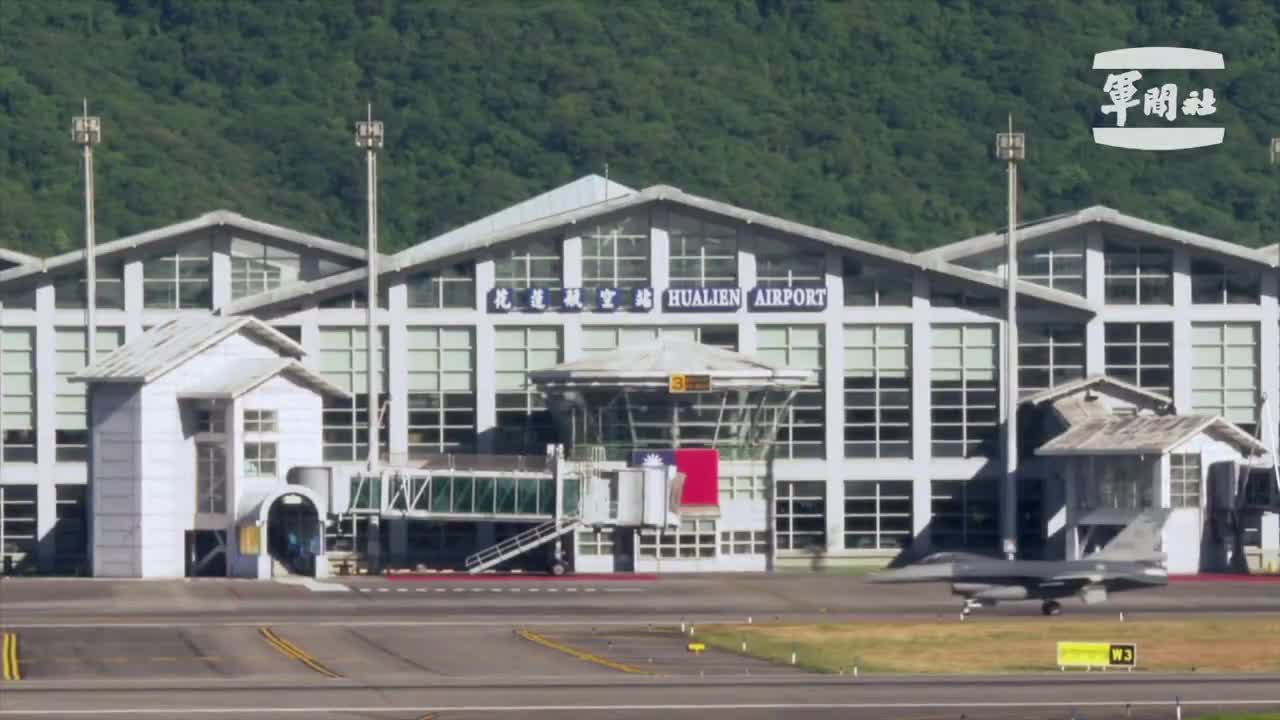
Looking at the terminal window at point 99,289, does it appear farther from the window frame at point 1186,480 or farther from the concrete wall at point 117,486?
the window frame at point 1186,480

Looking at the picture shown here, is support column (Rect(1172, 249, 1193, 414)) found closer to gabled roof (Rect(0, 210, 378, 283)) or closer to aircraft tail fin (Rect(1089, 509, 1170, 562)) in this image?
aircraft tail fin (Rect(1089, 509, 1170, 562))

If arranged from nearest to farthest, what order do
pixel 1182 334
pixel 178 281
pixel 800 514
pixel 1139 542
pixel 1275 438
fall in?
pixel 1139 542
pixel 800 514
pixel 178 281
pixel 1182 334
pixel 1275 438

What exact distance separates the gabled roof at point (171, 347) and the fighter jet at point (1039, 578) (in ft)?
127

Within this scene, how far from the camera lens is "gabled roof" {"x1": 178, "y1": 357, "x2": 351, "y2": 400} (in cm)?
12306

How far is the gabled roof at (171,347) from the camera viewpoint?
123 m

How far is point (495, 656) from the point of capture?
82.8 m

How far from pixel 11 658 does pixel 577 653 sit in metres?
17.6

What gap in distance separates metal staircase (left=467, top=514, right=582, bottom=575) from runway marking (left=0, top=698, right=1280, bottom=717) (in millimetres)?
57326

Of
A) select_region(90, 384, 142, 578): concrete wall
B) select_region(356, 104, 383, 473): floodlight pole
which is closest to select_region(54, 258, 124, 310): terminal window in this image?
select_region(90, 384, 142, 578): concrete wall

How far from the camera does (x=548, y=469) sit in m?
126

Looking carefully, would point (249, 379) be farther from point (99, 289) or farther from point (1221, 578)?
point (1221, 578)

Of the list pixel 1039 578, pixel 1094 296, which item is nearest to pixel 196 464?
pixel 1039 578

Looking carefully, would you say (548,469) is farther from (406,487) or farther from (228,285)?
(228,285)

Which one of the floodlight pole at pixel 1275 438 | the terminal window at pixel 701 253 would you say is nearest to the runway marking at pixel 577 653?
the terminal window at pixel 701 253
